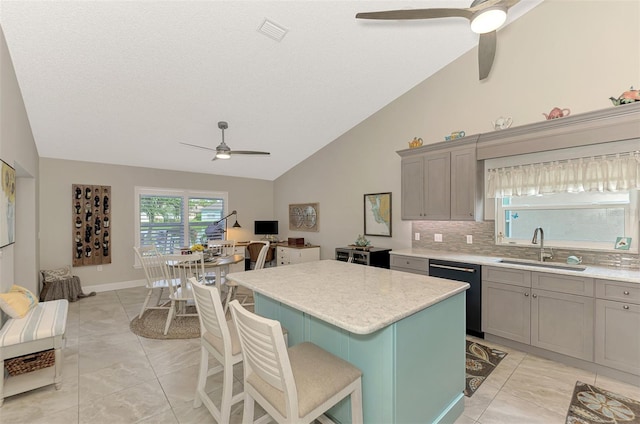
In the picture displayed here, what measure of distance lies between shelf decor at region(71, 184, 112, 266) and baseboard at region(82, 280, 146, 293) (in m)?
0.42

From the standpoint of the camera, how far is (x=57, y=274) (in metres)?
4.44

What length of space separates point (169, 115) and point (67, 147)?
6.35 ft

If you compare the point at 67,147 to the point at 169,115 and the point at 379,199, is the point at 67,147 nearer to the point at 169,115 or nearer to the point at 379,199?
the point at 169,115

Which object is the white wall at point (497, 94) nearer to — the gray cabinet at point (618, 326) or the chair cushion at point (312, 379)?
the gray cabinet at point (618, 326)

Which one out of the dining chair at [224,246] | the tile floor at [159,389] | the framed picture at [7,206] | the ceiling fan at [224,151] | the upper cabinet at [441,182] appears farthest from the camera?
the dining chair at [224,246]

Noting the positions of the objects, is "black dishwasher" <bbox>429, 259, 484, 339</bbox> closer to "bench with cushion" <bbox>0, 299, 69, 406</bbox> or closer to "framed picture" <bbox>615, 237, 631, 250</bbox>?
"framed picture" <bbox>615, 237, 631, 250</bbox>

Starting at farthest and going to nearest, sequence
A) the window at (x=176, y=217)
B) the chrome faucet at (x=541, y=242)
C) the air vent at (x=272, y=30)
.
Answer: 1. the window at (x=176, y=217)
2. the chrome faucet at (x=541, y=242)
3. the air vent at (x=272, y=30)

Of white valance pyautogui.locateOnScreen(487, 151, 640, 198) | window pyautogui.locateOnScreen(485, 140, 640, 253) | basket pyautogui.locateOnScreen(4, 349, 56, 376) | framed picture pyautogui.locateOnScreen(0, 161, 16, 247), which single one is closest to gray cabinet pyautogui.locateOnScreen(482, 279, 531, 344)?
window pyautogui.locateOnScreen(485, 140, 640, 253)

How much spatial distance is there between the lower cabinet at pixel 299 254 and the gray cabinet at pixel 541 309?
11.1ft

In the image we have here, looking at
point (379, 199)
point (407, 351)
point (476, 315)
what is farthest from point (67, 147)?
point (476, 315)

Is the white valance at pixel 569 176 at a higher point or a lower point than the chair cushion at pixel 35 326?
higher

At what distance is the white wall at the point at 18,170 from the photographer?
2.50 metres

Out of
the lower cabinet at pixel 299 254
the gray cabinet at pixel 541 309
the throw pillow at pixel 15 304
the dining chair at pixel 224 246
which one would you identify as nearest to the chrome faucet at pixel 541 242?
the gray cabinet at pixel 541 309

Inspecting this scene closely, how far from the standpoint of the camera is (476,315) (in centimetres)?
312
